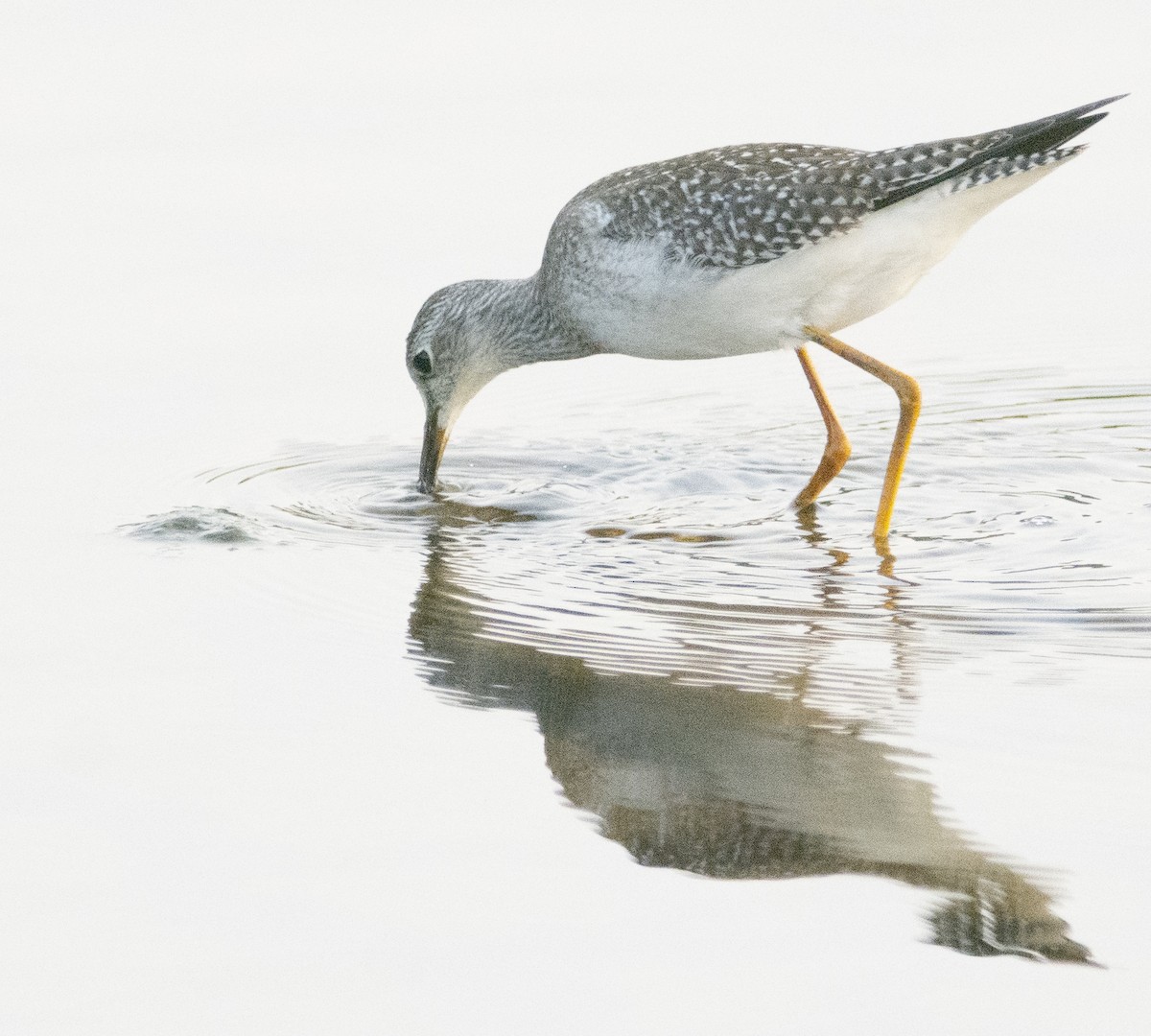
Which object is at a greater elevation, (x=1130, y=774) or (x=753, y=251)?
(x=753, y=251)

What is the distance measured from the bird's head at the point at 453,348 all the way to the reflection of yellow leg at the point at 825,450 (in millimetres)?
1778

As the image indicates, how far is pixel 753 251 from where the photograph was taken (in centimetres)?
870

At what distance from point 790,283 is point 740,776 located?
12.1 feet

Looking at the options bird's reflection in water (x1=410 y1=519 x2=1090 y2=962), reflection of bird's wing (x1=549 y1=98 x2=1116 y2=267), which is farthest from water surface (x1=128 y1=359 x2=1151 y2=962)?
reflection of bird's wing (x1=549 y1=98 x2=1116 y2=267)

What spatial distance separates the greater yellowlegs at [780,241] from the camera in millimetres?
8523

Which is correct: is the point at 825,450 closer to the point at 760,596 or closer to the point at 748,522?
the point at 748,522

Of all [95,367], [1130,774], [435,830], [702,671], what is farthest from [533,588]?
[95,367]

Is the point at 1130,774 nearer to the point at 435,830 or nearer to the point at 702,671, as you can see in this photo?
the point at 702,671

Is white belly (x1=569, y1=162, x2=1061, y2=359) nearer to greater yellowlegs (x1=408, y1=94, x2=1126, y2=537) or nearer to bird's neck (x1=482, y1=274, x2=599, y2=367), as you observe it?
greater yellowlegs (x1=408, y1=94, x2=1126, y2=537)

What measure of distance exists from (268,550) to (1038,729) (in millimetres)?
3921

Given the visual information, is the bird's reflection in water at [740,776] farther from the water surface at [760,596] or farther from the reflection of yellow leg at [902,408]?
the reflection of yellow leg at [902,408]

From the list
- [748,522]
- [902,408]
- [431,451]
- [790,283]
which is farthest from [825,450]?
[431,451]

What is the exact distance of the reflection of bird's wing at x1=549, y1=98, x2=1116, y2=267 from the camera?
8.40m

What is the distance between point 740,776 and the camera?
5691 mm
